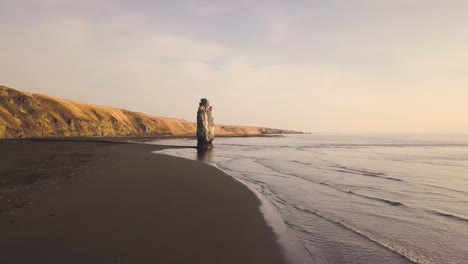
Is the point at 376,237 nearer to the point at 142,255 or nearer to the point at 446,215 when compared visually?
→ the point at 446,215

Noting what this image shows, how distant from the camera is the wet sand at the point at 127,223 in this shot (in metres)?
6.37

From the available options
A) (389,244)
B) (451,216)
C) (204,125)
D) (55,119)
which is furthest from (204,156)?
(55,119)

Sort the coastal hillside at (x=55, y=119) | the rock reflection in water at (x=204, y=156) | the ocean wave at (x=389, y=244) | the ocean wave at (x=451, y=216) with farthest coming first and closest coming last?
the coastal hillside at (x=55, y=119), the rock reflection in water at (x=204, y=156), the ocean wave at (x=451, y=216), the ocean wave at (x=389, y=244)

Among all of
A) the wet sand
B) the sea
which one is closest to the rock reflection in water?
the sea

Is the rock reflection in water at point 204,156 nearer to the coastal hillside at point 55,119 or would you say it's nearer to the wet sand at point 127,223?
the wet sand at point 127,223

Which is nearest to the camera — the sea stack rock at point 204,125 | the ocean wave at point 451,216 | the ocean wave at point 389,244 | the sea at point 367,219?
the ocean wave at point 389,244

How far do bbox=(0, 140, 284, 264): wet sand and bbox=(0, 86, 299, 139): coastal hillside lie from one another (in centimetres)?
5400

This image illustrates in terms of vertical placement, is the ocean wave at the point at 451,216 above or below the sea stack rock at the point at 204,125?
below

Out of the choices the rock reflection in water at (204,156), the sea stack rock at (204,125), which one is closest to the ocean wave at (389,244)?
the rock reflection in water at (204,156)

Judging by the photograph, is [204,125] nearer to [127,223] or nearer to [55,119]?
[55,119]

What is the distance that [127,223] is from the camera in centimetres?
850

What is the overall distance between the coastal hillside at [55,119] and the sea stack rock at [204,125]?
34.3 m

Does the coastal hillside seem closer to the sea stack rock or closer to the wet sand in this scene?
the sea stack rock

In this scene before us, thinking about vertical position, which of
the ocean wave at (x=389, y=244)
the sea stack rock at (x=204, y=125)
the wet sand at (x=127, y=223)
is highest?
the sea stack rock at (x=204, y=125)
